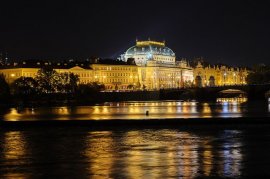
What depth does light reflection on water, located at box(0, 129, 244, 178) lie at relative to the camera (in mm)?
18406

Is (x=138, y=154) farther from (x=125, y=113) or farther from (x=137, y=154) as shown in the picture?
(x=125, y=113)

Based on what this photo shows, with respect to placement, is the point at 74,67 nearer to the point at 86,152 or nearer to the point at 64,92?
the point at 64,92

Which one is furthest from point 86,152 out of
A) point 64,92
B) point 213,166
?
point 64,92

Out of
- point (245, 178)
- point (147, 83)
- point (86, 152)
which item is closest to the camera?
point (245, 178)

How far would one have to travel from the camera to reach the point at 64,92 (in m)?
127

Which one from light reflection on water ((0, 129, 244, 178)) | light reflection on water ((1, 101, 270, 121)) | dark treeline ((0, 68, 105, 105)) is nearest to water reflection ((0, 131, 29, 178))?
light reflection on water ((0, 129, 244, 178))

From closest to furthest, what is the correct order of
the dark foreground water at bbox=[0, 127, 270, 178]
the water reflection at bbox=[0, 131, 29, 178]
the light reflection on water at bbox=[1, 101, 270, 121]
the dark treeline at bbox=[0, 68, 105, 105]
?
the dark foreground water at bbox=[0, 127, 270, 178] → the water reflection at bbox=[0, 131, 29, 178] → the light reflection on water at bbox=[1, 101, 270, 121] → the dark treeline at bbox=[0, 68, 105, 105]

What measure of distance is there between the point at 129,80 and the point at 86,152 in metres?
163

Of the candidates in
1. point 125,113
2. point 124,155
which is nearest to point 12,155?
point 124,155

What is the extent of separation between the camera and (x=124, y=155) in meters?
22.6

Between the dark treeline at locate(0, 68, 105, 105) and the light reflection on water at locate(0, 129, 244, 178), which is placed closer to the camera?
the light reflection on water at locate(0, 129, 244, 178)

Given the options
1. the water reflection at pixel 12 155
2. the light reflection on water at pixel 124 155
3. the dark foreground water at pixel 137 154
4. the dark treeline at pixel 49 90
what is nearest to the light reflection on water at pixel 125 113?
the dark foreground water at pixel 137 154

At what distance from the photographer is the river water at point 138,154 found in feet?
60.1

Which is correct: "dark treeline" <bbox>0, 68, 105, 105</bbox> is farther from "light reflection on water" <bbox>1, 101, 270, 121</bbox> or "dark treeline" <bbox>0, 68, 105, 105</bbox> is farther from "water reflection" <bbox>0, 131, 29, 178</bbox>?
"water reflection" <bbox>0, 131, 29, 178</bbox>
